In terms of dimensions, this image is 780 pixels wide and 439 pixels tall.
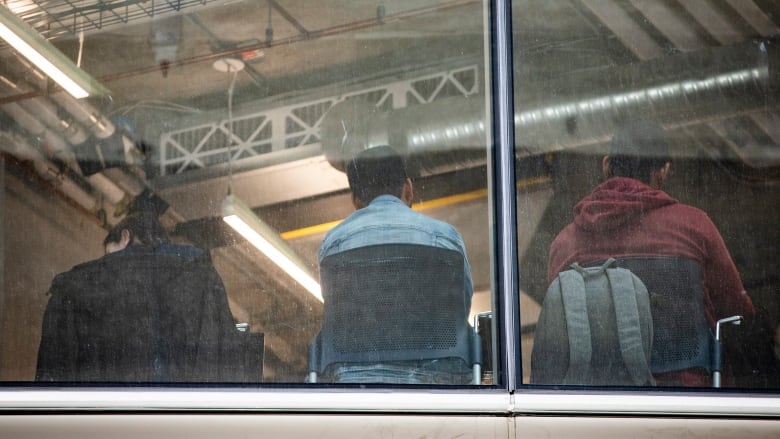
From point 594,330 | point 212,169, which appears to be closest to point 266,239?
point 212,169

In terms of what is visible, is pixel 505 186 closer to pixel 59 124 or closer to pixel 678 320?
pixel 678 320

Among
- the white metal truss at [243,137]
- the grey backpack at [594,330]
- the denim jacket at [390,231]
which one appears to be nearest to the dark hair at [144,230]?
the white metal truss at [243,137]

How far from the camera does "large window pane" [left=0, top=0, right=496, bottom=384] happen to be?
2959 mm

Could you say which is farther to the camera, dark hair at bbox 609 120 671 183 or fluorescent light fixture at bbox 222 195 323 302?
dark hair at bbox 609 120 671 183

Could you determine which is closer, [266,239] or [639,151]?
[266,239]

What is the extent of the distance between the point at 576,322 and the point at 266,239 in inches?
30.2

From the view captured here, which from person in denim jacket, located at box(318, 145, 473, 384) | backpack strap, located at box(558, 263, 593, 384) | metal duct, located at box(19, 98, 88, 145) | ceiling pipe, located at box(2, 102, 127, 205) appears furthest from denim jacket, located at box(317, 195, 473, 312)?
metal duct, located at box(19, 98, 88, 145)

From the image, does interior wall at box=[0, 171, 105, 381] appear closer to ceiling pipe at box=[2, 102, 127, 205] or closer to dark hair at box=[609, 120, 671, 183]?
ceiling pipe at box=[2, 102, 127, 205]

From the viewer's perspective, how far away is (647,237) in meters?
3.07

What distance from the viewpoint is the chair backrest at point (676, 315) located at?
3021 millimetres

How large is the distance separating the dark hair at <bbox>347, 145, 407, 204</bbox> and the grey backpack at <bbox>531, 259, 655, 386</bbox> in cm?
45

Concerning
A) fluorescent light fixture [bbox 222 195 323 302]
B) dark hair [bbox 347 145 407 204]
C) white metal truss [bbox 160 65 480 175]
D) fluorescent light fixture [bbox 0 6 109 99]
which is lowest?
fluorescent light fixture [bbox 222 195 323 302]

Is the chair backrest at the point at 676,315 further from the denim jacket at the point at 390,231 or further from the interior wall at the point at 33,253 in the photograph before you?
the interior wall at the point at 33,253

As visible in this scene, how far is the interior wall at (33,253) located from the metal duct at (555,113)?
629 mm
